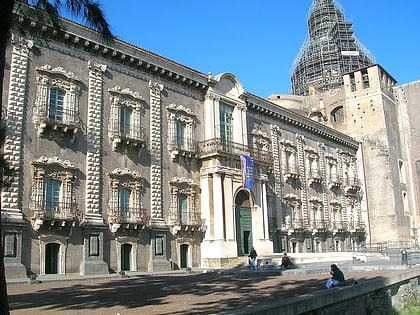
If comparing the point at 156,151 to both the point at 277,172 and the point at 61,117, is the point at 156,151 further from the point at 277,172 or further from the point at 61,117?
the point at 277,172

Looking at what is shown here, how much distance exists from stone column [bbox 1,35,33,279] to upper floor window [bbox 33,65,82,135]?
30.3 inches

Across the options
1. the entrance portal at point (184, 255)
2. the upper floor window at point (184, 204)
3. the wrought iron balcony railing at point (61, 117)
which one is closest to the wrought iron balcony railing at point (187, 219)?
the upper floor window at point (184, 204)

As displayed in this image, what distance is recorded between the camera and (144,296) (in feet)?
46.6

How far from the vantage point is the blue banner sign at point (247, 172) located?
102 feet

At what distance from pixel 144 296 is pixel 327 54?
195ft

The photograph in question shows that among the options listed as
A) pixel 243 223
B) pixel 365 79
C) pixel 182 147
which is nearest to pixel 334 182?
pixel 365 79

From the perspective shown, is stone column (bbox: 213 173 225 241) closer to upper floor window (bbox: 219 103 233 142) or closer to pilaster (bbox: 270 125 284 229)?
upper floor window (bbox: 219 103 233 142)

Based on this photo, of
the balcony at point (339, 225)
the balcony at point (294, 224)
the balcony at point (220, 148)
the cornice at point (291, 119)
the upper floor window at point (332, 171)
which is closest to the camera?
the balcony at point (220, 148)

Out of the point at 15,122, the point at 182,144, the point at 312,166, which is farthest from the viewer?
the point at 312,166

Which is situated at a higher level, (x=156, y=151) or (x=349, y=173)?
(x=349, y=173)

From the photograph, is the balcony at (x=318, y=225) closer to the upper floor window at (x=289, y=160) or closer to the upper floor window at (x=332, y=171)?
the upper floor window at (x=332, y=171)

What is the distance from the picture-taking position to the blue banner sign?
31.1 metres

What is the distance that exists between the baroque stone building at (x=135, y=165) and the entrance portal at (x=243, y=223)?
3.1 inches

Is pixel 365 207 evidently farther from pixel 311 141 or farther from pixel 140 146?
pixel 140 146
